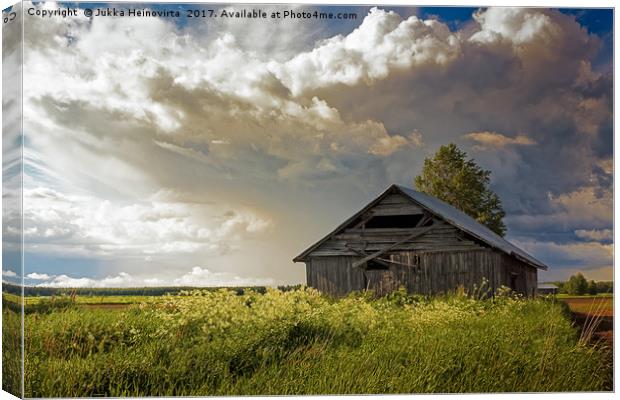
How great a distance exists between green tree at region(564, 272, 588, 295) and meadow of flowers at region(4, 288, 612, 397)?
0.29 meters

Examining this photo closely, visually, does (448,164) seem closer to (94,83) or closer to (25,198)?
(94,83)

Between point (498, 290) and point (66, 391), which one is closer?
point (66, 391)

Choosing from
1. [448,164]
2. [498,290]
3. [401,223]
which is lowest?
[498,290]

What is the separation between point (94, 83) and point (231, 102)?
1406 mm

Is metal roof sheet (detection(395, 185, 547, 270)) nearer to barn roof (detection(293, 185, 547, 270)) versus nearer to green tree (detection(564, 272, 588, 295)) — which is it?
barn roof (detection(293, 185, 547, 270))

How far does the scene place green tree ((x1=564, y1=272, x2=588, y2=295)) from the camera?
906 centimetres

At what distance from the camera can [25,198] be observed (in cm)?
834

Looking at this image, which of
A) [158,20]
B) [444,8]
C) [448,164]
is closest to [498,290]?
[448,164]

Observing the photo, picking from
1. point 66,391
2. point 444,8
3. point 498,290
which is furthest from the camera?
point 498,290

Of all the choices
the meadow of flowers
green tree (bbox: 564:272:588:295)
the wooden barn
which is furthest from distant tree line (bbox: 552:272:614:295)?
the wooden barn

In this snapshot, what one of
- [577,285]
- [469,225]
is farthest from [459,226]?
[577,285]

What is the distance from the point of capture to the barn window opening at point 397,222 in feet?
33.4

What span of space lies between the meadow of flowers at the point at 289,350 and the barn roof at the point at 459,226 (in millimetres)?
541

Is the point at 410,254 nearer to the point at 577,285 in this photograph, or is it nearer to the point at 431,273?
the point at 431,273
